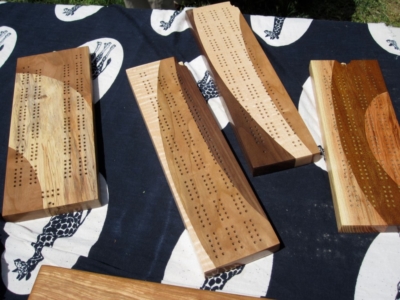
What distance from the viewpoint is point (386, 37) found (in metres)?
2.40

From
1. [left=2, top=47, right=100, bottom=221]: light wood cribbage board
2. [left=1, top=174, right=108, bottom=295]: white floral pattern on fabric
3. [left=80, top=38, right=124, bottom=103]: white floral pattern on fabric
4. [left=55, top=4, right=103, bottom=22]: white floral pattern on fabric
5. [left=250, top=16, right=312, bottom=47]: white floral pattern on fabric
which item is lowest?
[left=1, top=174, right=108, bottom=295]: white floral pattern on fabric

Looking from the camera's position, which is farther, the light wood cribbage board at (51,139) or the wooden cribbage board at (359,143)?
the light wood cribbage board at (51,139)

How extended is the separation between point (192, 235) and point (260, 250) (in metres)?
0.29

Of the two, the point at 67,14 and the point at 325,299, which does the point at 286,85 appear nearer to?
the point at 325,299

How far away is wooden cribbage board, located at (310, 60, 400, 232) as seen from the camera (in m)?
1.71

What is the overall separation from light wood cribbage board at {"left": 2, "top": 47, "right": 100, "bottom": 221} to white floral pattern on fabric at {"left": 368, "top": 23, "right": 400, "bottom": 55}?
5.63ft

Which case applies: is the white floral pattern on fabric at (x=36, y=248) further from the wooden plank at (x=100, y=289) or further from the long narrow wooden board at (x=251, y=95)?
the long narrow wooden board at (x=251, y=95)

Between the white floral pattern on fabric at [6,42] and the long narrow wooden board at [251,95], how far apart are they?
1.17 meters

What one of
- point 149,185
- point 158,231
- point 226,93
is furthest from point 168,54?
point 158,231

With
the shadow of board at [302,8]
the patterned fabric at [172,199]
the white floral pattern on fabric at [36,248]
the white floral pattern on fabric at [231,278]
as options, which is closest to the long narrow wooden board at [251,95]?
the patterned fabric at [172,199]

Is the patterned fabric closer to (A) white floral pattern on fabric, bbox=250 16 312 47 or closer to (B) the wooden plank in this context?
(A) white floral pattern on fabric, bbox=250 16 312 47

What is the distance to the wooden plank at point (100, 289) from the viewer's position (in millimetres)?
1537

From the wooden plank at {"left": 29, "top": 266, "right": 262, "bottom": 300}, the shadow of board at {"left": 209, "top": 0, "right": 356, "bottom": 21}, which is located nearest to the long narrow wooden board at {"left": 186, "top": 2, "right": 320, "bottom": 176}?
the wooden plank at {"left": 29, "top": 266, "right": 262, "bottom": 300}

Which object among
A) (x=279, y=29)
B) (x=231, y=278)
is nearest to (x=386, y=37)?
(x=279, y=29)
